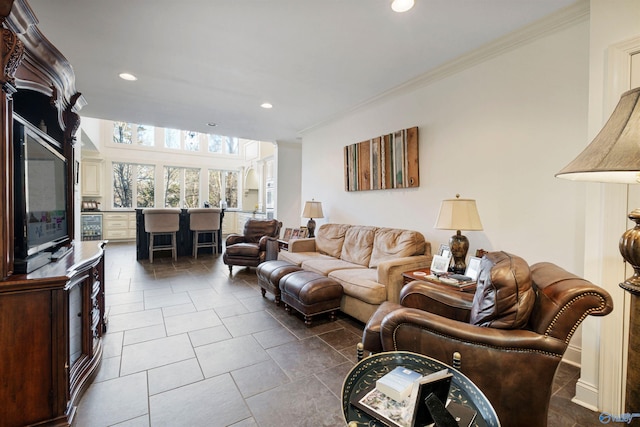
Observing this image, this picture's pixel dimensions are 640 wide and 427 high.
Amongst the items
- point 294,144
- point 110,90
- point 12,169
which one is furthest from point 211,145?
point 12,169

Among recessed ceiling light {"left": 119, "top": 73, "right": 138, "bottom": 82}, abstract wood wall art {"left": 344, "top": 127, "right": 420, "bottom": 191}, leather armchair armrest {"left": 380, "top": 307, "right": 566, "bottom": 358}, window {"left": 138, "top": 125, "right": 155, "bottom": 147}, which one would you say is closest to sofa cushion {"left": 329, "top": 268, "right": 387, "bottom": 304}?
leather armchair armrest {"left": 380, "top": 307, "right": 566, "bottom": 358}

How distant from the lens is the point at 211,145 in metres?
10.1

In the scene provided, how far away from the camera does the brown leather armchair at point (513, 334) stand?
1172 mm

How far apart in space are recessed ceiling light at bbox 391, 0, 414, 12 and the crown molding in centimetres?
100

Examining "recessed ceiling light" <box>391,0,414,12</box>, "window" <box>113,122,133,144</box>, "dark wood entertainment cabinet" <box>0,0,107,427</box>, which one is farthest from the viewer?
"window" <box>113,122,133,144</box>

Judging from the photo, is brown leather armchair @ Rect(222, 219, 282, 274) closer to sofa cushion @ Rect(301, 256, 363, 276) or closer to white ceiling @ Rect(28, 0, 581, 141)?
sofa cushion @ Rect(301, 256, 363, 276)

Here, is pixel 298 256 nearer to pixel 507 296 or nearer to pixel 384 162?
pixel 384 162

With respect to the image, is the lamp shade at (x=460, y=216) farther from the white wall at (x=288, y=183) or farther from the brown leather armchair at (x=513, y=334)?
the white wall at (x=288, y=183)

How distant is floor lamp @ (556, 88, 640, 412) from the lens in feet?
2.94

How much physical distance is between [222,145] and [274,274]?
27.0 ft

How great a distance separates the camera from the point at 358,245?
3.74 metres

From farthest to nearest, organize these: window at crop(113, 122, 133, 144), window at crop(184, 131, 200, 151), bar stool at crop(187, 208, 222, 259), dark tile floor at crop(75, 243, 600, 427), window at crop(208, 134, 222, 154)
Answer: window at crop(208, 134, 222, 154), window at crop(184, 131, 200, 151), window at crop(113, 122, 133, 144), bar stool at crop(187, 208, 222, 259), dark tile floor at crop(75, 243, 600, 427)

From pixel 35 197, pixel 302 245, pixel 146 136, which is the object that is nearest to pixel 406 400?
pixel 35 197

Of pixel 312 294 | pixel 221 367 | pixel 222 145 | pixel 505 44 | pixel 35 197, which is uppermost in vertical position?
pixel 222 145
